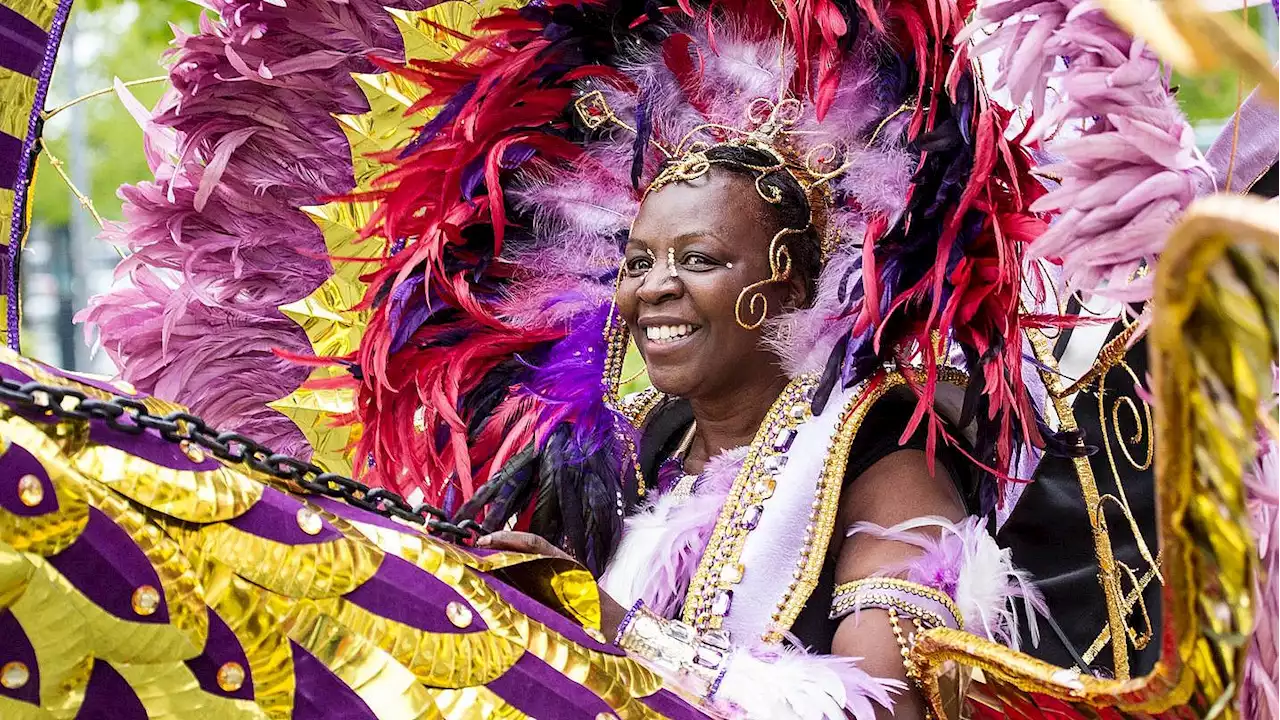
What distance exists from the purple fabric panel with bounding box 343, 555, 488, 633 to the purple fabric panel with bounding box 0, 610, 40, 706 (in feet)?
1.03

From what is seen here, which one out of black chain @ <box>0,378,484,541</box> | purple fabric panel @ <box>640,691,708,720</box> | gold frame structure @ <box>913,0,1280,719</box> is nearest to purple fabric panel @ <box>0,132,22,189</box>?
black chain @ <box>0,378,484,541</box>

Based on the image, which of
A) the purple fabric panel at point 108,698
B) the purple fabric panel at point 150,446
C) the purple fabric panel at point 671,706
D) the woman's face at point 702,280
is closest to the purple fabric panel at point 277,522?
the purple fabric panel at point 150,446

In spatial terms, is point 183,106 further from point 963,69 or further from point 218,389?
point 963,69

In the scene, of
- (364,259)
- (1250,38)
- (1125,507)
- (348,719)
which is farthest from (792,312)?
(1250,38)

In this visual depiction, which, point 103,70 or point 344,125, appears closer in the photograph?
point 344,125

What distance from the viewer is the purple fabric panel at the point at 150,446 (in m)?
1.36

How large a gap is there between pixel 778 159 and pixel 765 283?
0.20 metres

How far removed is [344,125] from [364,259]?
27cm

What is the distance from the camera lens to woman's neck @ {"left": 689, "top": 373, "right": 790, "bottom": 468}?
2.28 m

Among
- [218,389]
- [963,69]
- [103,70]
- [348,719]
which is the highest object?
[103,70]

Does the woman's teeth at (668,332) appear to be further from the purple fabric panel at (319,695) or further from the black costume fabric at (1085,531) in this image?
Result: the purple fabric panel at (319,695)

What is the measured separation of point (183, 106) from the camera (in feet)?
8.25

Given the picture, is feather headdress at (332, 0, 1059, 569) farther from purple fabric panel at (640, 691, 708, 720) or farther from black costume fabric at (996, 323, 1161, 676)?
purple fabric panel at (640, 691, 708, 720)

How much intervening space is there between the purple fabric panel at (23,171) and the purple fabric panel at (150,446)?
0.47 m
